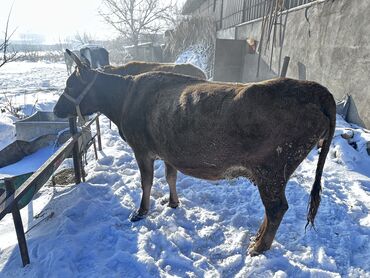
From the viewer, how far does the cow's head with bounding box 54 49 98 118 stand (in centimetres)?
400

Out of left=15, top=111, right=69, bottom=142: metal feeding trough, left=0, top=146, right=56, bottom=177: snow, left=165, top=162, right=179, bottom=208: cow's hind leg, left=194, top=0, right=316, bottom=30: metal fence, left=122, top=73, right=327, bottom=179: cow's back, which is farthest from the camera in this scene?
left=194, top=0, right=316, bottom=30: metal fence

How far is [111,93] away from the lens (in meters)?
3.93

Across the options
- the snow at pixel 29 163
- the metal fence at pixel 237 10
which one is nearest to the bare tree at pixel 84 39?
the metal fence at pixel 237 10

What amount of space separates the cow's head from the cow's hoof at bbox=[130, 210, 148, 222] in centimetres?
162

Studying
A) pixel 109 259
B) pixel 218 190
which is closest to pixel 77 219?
pixel 109 259

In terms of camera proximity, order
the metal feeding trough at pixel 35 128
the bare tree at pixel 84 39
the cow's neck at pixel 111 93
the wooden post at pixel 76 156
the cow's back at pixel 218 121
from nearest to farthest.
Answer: the cow's back at pixel 218 121 → the cow's neck at pixel 111 93 → the wooden post at pixel 76 156 → the metal feeding trough at pixel 35 128 → the bare tree at pixel 84 39

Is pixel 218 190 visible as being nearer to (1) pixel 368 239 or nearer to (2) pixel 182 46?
(1) pixel 368 239

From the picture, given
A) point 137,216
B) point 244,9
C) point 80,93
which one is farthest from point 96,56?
point 137,216

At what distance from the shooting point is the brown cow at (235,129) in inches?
94.2

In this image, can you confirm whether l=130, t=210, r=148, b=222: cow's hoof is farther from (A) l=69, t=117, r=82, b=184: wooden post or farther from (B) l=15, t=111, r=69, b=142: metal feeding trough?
(B) l=15, t=111, r=69, b=142: metal feeding trough

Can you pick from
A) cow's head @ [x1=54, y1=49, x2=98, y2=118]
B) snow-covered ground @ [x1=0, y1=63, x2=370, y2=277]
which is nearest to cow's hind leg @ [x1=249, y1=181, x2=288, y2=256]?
snow-covered ground @ [x1=0, y1=63, x2=370, y2=277]

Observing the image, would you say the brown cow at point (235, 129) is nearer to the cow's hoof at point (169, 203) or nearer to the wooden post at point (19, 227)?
the cow's hoof at point (169, 203)

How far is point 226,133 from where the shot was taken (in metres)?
2.58

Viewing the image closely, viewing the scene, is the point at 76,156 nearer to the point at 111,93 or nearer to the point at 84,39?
the point at 111,93
